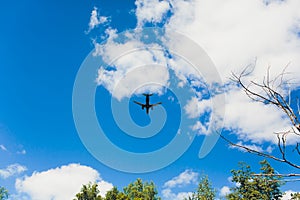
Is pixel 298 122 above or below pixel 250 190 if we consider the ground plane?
below

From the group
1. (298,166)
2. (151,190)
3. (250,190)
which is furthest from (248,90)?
(151,190)

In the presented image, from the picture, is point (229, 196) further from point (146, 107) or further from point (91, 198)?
point (146, 107)

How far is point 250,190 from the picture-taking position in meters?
41.1

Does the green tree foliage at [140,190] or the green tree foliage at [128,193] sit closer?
the green tree foliage at [128,193]

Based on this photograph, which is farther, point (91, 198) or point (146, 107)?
point (91, 198)

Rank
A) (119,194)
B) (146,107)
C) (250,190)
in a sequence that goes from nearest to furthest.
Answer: (146,107) → (119,194) → (250,190)

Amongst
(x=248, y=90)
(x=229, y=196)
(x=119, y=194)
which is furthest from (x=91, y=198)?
(x=248, y=90)

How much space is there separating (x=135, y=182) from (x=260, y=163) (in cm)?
1824

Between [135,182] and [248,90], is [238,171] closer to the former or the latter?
[135,182]

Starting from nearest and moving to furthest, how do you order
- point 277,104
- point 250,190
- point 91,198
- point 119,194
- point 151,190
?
point 277,104 → point 119,194 → point 91,198 → point 250,190 → point 151,190

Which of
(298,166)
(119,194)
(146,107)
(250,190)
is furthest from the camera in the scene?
(250,190)

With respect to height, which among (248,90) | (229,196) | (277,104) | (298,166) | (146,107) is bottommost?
(298,166)

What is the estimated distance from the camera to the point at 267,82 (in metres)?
2.55

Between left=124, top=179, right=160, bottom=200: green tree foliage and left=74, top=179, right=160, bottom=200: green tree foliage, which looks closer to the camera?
left=74, top=179, right=160, bottom=200: green tree foliage
